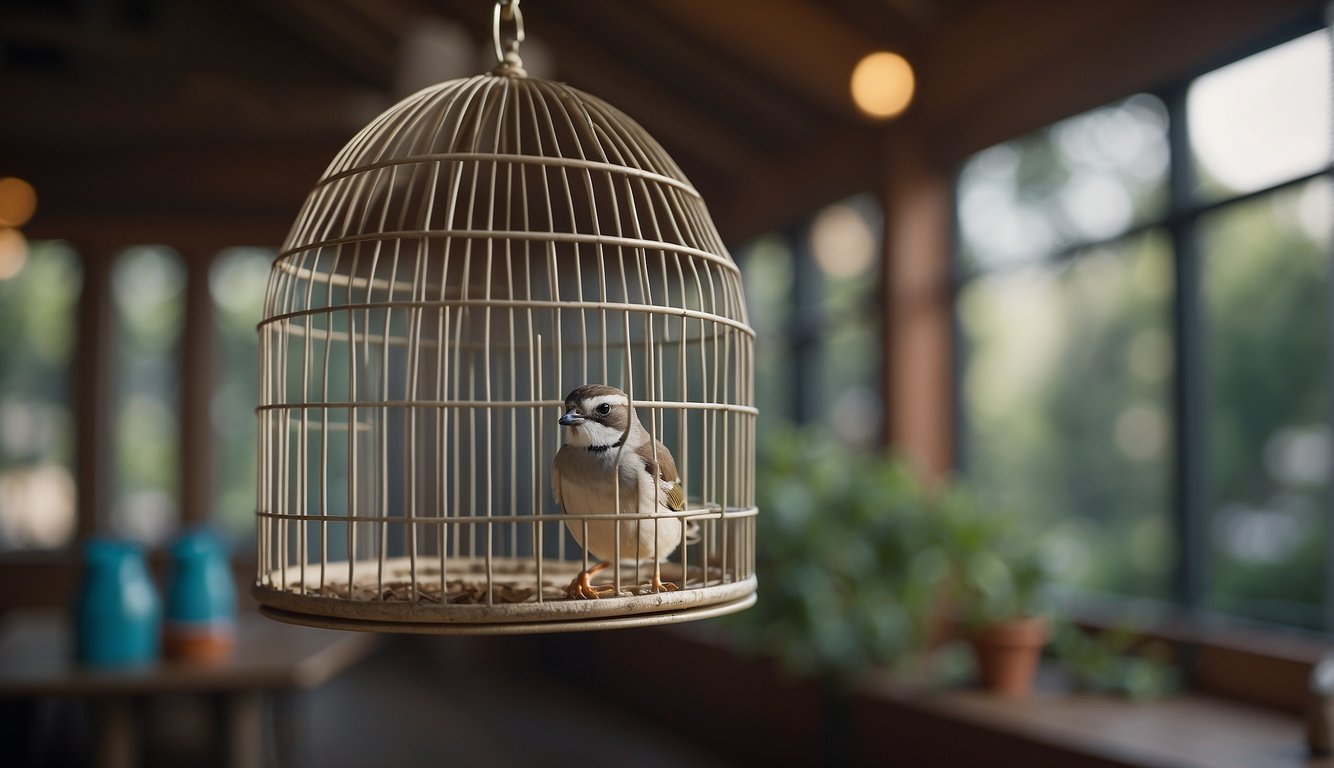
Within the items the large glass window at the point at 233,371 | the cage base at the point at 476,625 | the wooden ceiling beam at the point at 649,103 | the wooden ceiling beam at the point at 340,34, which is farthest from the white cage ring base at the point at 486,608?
the large glass window at the point at 233,371

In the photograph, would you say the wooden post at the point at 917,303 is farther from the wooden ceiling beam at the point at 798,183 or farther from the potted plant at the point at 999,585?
the potted plant at the point at 999,585

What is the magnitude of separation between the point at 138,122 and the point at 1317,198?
5.81 m

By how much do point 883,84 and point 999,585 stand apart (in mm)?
1658

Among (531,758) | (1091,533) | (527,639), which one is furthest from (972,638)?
(527,639)

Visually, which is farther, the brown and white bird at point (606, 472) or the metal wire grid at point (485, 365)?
the brown and white bird at point (606, 472)

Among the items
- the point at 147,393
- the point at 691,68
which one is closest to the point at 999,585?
the point at 691,68

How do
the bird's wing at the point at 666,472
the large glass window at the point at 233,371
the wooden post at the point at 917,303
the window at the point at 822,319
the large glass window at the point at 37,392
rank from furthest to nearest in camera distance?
the large glass window at the point at 233,371 < the large glass window at the point at 37,392 < the window at the point at 822,319 < the wooden post at the point at 917,303 < the bird's wing at the point at 666,472

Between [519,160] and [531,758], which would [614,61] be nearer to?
[531,758]

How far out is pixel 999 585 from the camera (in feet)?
12.6

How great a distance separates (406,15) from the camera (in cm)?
655

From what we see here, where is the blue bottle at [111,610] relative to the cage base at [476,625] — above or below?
below

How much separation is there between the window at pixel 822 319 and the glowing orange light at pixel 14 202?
4.27 m

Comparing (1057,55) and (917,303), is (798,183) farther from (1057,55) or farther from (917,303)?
(1057,55)

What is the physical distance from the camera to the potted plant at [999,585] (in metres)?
3.83
